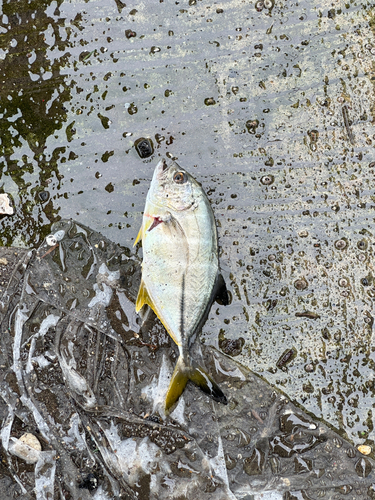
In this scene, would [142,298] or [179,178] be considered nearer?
[179,178]

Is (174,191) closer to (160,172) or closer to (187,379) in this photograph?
(160,172)

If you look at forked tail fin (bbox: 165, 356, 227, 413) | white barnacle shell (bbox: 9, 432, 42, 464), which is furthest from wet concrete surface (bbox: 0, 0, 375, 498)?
white barnacle shell (bbox: 9, 432, 42, 464)

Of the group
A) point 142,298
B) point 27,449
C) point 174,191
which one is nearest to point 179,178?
point 174,191

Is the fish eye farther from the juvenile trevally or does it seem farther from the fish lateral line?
the fish lateral line

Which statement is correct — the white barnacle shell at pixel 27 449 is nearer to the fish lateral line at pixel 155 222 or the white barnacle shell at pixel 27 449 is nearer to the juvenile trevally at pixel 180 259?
the juvenile trevally at pixel 180 259

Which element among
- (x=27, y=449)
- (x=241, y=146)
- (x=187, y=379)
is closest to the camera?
(x=187, y=379)

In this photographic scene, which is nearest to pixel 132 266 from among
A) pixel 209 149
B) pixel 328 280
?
pixel 209 149
